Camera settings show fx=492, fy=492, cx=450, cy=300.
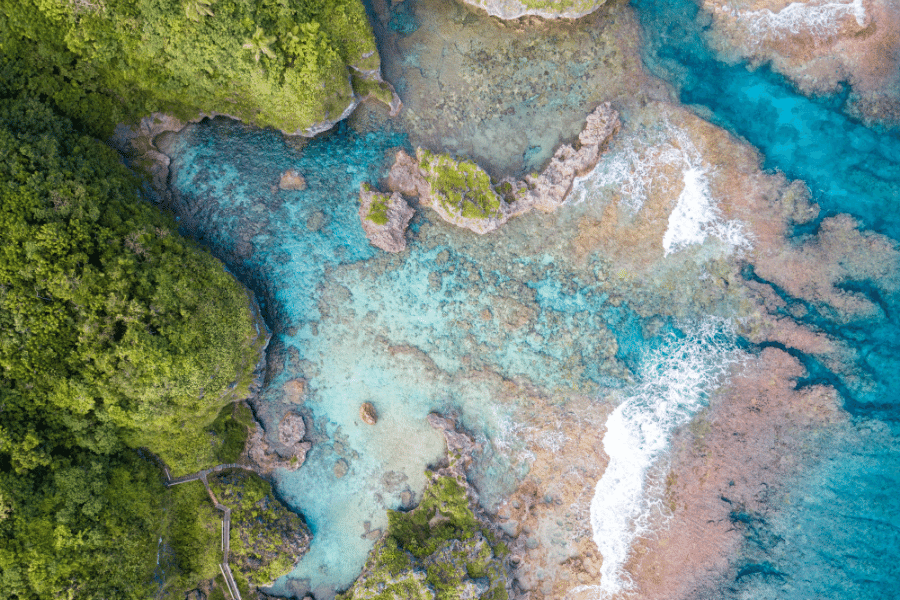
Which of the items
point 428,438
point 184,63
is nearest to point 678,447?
point 428,438

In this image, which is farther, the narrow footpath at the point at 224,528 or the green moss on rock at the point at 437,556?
the green moss on rock at the point at 437,556

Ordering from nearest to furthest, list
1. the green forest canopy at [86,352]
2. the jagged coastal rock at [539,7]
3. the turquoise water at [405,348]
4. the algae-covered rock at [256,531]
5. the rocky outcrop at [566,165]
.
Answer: the green forest canopy at [86,352], the algae-covered rock at [256,531], the jagged coastal rock at [539,7], the rocky outcrop at [566,165], the turquoise water at [405,348]

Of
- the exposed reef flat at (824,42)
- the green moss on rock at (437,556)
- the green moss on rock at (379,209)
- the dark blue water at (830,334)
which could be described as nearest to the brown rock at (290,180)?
the green moss on rock at (379,209)

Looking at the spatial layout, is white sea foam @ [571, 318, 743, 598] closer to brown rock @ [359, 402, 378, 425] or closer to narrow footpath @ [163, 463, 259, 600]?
brown rock @ [359, 402, 378, 425]

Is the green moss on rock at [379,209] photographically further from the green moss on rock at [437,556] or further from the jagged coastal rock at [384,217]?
the green moss on rock at [437,556]

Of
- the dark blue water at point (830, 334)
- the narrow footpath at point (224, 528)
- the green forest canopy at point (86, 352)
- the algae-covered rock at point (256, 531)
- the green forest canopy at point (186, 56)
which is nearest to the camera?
the green forest canopy at point (86, 352)

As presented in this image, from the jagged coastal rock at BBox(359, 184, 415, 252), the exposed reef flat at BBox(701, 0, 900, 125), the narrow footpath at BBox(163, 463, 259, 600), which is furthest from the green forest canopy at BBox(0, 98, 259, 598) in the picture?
the exposed reef flat at BBox(701, 0, 900, 125)
